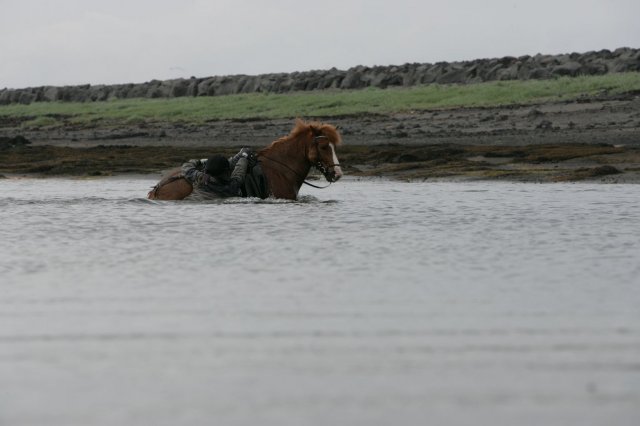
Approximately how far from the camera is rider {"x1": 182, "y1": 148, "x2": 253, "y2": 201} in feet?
42.3

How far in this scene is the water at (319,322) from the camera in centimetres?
375

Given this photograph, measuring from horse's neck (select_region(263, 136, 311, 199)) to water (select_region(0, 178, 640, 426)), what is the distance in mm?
2790

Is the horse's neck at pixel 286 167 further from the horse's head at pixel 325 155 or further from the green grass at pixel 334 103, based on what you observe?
the green grass at pixel 334 103

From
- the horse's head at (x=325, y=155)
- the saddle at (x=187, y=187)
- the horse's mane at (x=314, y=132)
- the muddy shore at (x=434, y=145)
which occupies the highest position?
the horse's mane at (x=314, y=132)

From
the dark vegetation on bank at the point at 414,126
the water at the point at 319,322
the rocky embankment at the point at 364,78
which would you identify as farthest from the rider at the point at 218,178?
the rocky embankment at the point at 364,78

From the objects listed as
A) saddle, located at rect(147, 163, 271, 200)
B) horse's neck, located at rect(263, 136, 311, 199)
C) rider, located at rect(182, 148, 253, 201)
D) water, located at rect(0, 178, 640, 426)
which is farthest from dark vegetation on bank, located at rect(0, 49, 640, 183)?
water, located at rect(0, 178, 640, 426)

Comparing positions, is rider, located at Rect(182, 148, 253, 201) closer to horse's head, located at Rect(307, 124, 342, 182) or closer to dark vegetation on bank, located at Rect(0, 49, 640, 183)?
horse's head, located at Rect(307, 124, 342, 182)

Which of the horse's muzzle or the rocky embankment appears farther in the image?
the rocky embankment

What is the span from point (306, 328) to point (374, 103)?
29.0 meters

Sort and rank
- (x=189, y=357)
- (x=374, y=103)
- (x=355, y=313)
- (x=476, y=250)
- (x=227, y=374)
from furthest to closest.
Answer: (x=374, y=103), (x=476, y=250), (x=355, y=313), (x=189, y=357), (x=227, y=374)

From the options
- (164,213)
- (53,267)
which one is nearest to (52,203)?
(164,213)

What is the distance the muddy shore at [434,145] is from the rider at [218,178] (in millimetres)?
6146

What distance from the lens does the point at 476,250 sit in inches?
318

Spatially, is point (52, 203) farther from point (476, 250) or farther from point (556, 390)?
point (556, 390)
